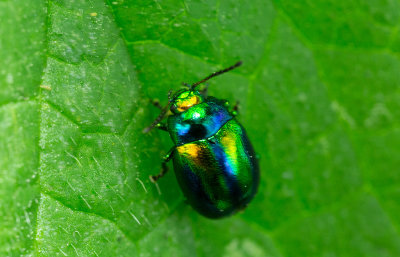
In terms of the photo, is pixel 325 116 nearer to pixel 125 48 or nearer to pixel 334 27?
pixel 334 27

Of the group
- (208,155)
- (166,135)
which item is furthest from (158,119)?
(208,155)

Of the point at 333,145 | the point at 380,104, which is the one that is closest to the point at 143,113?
the point at 333,145

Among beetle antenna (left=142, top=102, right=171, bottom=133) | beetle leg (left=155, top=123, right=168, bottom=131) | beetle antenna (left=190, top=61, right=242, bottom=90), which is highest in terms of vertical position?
beetle antenna (left=190, top=61, right=242, bottom=90)

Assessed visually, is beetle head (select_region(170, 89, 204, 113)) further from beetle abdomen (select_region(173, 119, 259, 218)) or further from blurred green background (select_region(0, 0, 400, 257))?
beetle abdomen (select_region(173, 119, 259, 218))

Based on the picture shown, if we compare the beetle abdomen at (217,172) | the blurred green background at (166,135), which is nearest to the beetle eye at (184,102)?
the blurred green background at (166,135)

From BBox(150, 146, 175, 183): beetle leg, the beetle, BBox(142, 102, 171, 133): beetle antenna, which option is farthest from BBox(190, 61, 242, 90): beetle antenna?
BBox(150, 146, 175, 183): beetle leg

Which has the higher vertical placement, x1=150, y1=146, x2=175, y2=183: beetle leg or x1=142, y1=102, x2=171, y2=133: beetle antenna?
x1=142, y1=102, x2=171, y2=133: beetle antenna
